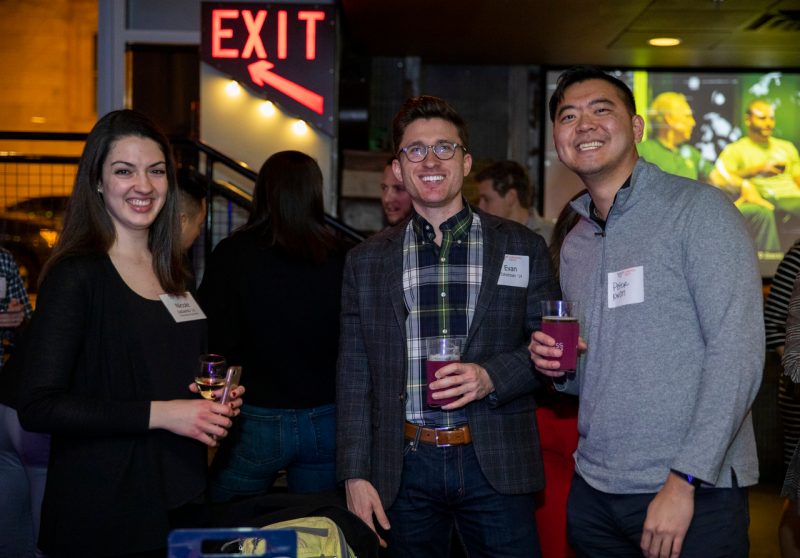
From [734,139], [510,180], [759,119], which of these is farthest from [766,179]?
[510,180]

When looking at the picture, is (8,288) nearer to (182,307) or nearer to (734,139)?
(182,307)

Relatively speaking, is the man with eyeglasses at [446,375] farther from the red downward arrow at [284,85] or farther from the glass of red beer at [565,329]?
the red downward arrow at [284,85]

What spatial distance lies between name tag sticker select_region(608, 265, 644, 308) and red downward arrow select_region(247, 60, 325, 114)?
528 cm

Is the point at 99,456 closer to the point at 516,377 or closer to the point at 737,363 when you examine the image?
the point at 516,377

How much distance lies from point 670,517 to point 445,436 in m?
0.68

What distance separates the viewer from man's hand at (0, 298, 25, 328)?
3803mm

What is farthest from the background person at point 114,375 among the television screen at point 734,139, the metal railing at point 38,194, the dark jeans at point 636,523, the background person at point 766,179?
the background person at point 766,179

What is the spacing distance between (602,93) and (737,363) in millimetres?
796

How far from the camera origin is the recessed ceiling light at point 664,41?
295 inches

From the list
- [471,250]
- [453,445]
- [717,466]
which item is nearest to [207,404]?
[453,445]

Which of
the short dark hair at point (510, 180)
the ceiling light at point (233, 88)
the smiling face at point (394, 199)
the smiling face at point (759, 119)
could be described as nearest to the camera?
the smiling face at point (394, 199)

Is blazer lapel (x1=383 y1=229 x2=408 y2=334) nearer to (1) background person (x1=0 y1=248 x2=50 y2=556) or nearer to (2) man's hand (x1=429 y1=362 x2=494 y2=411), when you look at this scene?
(2) man's hand (x1=429 y1=362 x2=494 y2=411)

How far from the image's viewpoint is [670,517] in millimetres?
1832

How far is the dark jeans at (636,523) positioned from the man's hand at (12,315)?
9.10 feet
